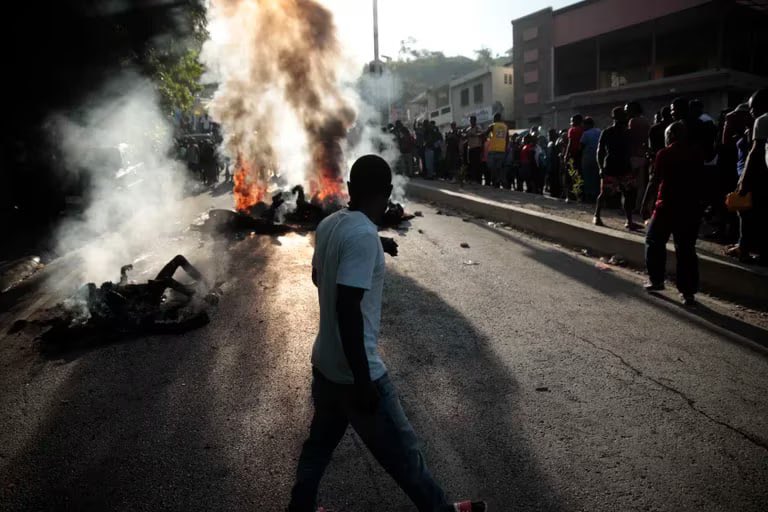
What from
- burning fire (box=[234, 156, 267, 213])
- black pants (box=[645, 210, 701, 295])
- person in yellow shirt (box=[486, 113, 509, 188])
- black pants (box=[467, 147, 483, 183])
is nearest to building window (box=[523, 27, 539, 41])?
black pants (box=[467, 147, 483, 183])

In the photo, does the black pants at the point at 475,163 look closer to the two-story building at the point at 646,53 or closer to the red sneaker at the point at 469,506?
the two-story building at the point at 646,53

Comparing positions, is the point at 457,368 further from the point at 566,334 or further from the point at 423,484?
the point at 423,484

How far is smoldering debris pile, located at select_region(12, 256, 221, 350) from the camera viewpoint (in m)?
4.94

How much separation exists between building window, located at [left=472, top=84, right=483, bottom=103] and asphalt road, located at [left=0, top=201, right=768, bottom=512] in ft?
125

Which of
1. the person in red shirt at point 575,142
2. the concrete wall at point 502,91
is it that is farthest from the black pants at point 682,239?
the concrete wall at point 502,91

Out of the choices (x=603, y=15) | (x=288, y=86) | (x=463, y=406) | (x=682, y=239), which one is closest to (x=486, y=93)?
(x=603, y=15)

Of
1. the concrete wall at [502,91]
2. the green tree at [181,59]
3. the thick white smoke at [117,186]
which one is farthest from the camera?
the concrete wall at [502,91]

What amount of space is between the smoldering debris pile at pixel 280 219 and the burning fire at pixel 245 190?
0.91 meters

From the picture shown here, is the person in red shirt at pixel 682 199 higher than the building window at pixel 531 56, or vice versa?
the building window at pixel 531 56

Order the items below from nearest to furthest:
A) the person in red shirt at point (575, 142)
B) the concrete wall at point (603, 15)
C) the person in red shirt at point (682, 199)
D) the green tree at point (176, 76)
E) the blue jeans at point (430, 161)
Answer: the person in red shirt at point (682, 199), the person in red shirt at point (575, 142), the green tree at point (176, 76), the blue jeans at point (430, 161), the concrete wall at point (603, 15)

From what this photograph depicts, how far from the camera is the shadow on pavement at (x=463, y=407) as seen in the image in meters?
2.67

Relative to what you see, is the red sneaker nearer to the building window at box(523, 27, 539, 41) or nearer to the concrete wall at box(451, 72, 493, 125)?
the building window at box(523, 27, 539, 41)

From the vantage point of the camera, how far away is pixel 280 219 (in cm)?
1120

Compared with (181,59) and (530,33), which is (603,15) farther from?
(181,59)
